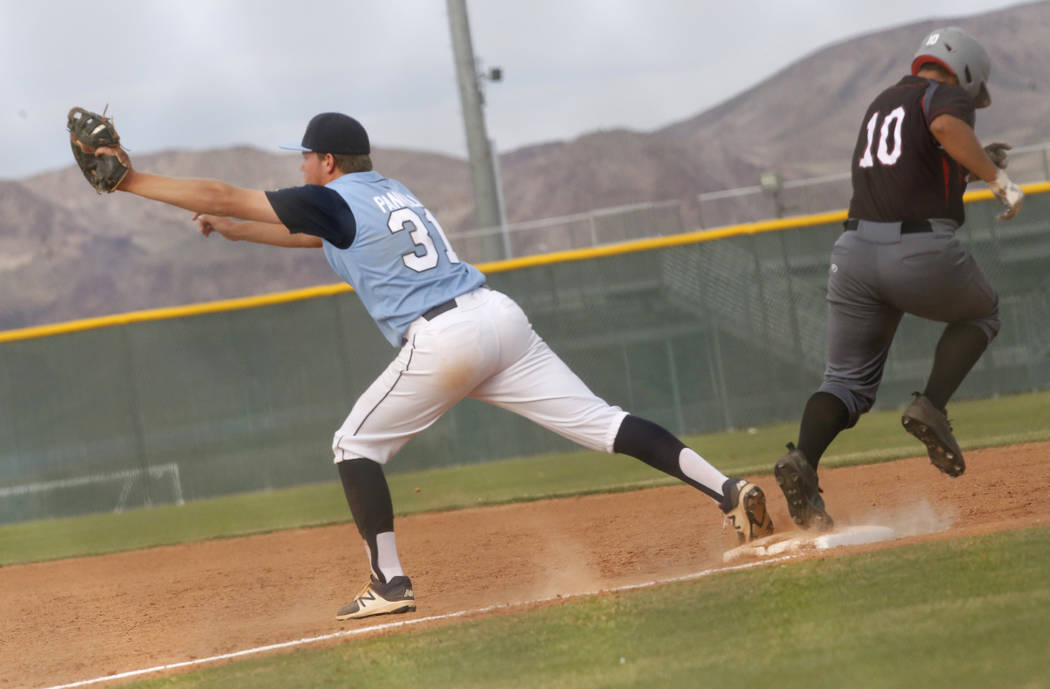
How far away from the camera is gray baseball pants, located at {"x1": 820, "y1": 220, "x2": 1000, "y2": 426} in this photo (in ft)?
15.0

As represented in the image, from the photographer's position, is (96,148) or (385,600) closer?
(96,148)

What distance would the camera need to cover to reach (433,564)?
6.57 meters

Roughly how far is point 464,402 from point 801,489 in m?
7.59

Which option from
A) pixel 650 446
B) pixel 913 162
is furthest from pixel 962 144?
pixel 650 446

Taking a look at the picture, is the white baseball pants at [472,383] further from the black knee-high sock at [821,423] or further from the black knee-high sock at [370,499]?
the black knee-high sock at [821,423]

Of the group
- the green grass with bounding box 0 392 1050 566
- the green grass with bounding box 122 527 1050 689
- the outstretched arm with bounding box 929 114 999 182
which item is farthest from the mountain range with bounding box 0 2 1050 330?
the green grass with bounding box 122 527 1050 689

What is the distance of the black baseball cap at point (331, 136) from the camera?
184 inches

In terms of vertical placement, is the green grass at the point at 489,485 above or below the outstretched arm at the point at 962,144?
below

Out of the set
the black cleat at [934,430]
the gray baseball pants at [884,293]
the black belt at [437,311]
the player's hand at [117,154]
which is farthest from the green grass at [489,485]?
the player's hand at [117,154]

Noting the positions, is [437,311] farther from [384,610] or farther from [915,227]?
[915,227]

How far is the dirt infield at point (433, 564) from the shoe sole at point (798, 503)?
0.37 metres

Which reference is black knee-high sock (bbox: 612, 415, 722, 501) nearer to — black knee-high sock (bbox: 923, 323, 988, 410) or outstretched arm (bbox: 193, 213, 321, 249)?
black knee-high sock (bbox: 923, 323, 988, 410)

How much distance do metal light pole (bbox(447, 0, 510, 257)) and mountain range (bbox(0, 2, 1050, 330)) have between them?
29.5 m

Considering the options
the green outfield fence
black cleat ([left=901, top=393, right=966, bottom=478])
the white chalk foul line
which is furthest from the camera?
the green outfield fence
